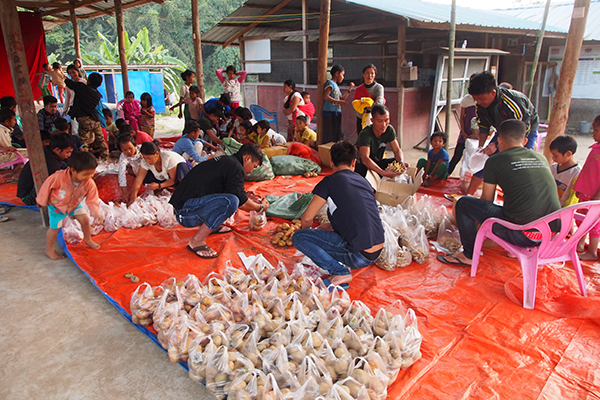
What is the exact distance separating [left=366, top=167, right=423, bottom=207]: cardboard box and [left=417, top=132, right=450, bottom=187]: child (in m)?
0.74

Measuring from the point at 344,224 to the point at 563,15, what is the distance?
546 inches

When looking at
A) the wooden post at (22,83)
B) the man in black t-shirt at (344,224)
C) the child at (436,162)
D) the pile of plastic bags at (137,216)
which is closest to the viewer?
the man in black t-shirt at (344,224)

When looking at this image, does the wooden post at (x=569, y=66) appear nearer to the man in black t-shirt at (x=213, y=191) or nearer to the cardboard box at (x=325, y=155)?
the cardboard box at (x=325, y=155)

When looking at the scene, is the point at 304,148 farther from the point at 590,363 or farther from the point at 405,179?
the point at 590,363

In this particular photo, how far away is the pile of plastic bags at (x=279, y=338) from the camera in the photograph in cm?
168

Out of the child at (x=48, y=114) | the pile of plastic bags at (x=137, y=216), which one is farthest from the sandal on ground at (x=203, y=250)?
the child at (x=48, y=114)

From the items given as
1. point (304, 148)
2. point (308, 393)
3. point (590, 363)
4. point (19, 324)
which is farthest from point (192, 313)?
point (304, 148)

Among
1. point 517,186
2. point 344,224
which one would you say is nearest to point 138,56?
point 344,224

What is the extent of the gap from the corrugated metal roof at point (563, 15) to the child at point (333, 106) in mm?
7077

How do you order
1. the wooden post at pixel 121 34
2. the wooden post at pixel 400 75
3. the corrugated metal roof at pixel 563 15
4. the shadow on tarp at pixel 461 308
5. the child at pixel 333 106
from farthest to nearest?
the corrugated metal roof at pixel 563 15, the wooden post at pixel 121 34, the wooden post at pixel 400 75, the child at pixel 333 106, the shadow on tarp at pixel 461 308

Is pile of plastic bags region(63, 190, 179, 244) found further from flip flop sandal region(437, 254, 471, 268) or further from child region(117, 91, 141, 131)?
child region(117, 91, 141, 131)

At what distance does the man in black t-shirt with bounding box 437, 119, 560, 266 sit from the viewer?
249cm

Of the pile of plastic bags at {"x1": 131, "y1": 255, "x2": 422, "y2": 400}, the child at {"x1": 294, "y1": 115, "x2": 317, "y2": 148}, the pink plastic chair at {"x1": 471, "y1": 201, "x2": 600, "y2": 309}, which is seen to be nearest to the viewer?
the pile of plastic bags at {"x1": 131, "y1": 255, "x2": 422, "y2": 400}

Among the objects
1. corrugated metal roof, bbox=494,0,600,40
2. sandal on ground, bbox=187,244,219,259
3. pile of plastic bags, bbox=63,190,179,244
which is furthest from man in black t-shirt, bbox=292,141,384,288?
corrugated metal roof, bbox=494,0,600,40
